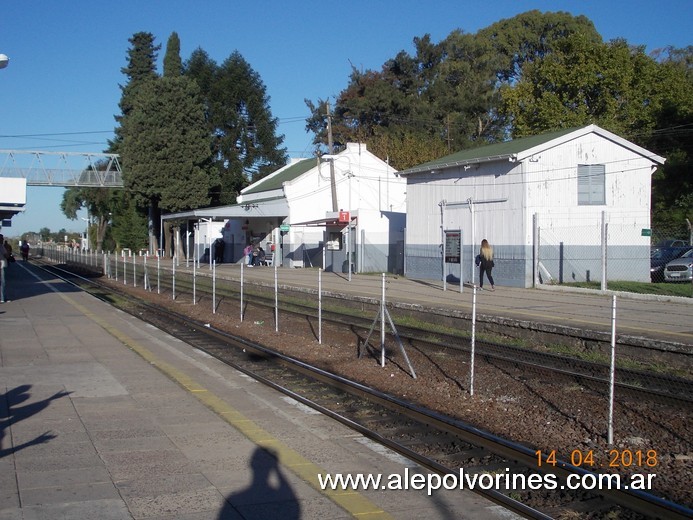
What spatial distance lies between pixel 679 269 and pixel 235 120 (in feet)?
160

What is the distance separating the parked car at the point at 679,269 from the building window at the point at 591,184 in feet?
10.7

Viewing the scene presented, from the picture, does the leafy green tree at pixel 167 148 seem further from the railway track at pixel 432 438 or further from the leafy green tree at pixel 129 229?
the railway track at pixel 432 438

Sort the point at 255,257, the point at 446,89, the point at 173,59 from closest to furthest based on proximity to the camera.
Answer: the point at 255,257
the point at 446,89
the point at 173,59

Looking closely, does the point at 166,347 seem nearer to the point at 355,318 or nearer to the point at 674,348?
the point at 355,318

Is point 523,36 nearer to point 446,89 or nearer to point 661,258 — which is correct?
point 446,89

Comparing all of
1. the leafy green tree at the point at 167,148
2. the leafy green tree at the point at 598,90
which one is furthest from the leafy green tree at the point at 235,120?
the leafy green tree at the point at 598,90

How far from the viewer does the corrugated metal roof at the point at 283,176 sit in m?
52.4

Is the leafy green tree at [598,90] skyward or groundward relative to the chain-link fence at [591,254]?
skyward

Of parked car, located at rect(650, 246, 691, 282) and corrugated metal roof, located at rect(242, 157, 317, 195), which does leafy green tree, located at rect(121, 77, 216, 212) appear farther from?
parked car, located at rect(650, 246, 691, 282)

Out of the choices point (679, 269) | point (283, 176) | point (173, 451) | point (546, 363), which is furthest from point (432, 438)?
point (283, 176)

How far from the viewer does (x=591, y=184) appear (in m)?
27.5

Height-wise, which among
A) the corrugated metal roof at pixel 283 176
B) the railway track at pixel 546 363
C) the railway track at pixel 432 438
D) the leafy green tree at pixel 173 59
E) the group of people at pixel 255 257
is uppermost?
the leafy green tree at pixel 173 59

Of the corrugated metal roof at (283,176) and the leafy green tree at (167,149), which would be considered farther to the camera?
the leafy green tree at (167,149)

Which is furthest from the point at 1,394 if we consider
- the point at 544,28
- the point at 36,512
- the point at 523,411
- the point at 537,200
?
the point at 544,28
